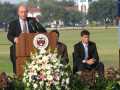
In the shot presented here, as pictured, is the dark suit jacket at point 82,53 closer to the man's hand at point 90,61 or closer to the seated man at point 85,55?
the seated man at point 85,55

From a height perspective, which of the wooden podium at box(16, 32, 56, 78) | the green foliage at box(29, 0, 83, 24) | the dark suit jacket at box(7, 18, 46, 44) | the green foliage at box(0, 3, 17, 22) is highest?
the dark suit jacket at box(7, 18, 46, 44)

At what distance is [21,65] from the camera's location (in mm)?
10203

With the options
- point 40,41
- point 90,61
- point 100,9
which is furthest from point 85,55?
point 100,9

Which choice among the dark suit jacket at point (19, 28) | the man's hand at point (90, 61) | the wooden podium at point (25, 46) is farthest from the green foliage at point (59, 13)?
the wooden podium at point (25, 46)

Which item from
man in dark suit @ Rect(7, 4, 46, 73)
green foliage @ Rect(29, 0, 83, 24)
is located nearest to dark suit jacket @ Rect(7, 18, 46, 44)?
man in dark suit @ Rect(7, 4, 46, 73)

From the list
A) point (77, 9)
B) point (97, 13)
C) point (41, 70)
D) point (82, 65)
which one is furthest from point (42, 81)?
point (77, 9)

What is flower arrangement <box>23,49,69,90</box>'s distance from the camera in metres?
8.71

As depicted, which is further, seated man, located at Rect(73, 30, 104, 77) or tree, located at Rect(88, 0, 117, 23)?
tree, located at Rect(88, 0, 117, 23)

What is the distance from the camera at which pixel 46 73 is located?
8688mm

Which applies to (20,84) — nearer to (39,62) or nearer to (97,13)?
(39,62)

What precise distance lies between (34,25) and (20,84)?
2.72 meters

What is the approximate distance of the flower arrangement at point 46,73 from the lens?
343 inches

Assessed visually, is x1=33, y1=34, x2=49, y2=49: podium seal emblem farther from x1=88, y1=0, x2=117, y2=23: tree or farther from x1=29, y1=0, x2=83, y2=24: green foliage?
x1=29, y1=0, x2=83, y2=24: green foliage

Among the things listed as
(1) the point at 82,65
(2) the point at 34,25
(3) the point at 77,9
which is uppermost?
(2) the point at 34,25
